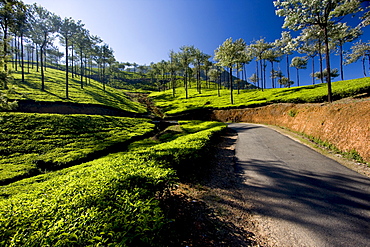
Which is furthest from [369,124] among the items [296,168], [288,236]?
[288,236]

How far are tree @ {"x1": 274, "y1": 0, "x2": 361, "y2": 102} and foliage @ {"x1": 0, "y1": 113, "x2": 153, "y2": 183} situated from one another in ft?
74.5

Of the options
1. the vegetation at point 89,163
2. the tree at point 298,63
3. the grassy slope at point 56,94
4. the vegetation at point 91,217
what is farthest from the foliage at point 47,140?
the tree at point 298,63

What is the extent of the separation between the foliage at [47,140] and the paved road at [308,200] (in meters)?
13.2

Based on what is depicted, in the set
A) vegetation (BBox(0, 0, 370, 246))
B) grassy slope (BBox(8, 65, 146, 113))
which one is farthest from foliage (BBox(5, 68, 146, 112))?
vegetation (BBox(0, 0, 370, 246))

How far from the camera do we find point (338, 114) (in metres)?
12.5

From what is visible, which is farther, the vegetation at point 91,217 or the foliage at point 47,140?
the foliage at point 47,140

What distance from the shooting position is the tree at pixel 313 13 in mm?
16109

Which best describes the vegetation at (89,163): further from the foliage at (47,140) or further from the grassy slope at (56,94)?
the grassy slope at (56,94)

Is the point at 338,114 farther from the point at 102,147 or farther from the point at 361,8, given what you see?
the point at 102,147

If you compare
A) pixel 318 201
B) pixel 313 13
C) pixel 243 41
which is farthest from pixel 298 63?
pixel 318 201

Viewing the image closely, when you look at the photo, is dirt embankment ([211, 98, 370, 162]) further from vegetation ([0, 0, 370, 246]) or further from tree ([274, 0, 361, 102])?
tree ([274, 0, 361, 102])

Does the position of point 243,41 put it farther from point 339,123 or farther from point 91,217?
point 91,217

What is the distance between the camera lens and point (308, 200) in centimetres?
578

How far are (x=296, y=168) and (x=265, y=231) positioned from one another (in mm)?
5616
